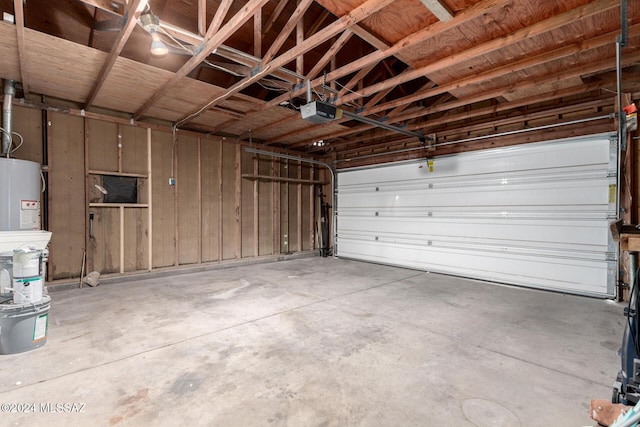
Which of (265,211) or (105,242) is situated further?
(265,211)

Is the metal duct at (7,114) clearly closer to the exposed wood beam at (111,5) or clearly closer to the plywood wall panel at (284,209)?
the exposed wood beam at (111,5)

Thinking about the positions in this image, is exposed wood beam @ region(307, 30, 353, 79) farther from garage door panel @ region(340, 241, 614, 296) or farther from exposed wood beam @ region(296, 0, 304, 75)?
garage door panel @ region(340, 241, 614, 296)

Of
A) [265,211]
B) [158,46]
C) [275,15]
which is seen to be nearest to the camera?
[158,46]

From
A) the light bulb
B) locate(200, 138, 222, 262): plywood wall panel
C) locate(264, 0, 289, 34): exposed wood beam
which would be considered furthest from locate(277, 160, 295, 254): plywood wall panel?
the light bulb

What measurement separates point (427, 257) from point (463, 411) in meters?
4.53

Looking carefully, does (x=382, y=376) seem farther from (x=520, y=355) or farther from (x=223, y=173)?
(x=223, y=173)

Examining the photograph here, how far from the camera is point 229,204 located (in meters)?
6.61

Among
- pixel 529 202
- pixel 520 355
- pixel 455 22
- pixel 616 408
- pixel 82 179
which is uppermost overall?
pixel 455 22

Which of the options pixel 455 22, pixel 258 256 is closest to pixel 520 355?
pixel 455 22

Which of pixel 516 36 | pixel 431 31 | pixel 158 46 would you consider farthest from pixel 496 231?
pixel 158 46

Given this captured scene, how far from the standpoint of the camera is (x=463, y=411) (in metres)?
1.84

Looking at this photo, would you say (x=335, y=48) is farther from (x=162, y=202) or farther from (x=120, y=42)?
(x=162, y=202)

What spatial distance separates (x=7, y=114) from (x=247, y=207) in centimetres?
406

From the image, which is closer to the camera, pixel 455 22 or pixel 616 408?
pixel 616 408
